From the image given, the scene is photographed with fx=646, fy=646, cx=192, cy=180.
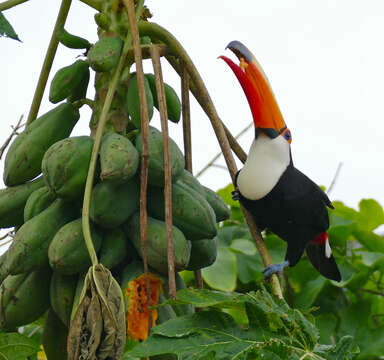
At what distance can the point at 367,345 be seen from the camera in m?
2.04

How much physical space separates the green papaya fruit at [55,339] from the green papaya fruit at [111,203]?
18 cm

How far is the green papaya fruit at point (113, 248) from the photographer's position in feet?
2.79

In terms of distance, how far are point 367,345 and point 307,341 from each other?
1359 mm

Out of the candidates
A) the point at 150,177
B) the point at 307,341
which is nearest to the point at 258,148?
the point at 150,177

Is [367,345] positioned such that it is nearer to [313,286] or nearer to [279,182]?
[313,286]

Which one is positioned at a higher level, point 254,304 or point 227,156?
point 227,156

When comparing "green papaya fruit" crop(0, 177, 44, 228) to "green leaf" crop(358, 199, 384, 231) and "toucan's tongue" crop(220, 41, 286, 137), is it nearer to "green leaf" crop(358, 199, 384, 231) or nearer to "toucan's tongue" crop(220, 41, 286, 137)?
"toucan's tongue" crop(220, 41, 286, 137)

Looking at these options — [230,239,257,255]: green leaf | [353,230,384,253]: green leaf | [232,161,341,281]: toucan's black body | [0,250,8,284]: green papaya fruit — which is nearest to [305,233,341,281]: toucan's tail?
[232,161,341,281]: toucan's black body

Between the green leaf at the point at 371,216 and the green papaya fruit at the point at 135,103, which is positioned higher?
the green papaya fruit at the point at 135,103

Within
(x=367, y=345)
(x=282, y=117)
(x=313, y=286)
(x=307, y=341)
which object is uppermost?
(x=282, y=117)

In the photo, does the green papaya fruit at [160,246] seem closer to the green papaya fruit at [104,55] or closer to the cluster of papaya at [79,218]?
the cluster of papaya at [79,218]

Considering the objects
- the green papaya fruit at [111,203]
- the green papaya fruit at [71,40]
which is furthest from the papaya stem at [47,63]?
the green papaya fruit at [111,203]

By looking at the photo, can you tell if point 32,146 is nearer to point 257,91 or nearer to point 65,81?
point 65,81

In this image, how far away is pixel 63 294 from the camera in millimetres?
853
